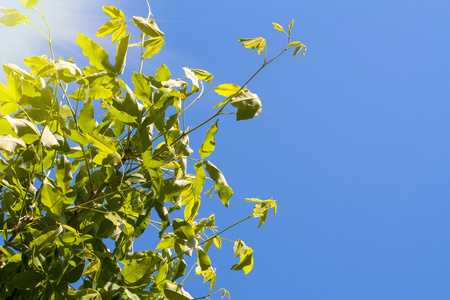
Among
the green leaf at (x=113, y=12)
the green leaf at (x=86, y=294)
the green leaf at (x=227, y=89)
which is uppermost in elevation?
the green leaf at (x=113, y=12)

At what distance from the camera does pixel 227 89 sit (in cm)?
124

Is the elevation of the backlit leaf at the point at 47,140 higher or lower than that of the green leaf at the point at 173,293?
higher

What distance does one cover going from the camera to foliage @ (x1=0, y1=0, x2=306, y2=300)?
108cm

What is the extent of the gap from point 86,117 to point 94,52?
180 millimetres

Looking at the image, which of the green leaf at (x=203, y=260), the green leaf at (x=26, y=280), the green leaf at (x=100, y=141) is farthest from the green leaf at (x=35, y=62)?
the green leaf at (x=203, y=260)

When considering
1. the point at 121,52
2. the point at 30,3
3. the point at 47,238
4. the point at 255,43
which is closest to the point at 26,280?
the point at 47,238

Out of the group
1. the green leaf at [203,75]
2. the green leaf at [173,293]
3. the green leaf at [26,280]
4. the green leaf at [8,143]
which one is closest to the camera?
the green leaf at [8,143]

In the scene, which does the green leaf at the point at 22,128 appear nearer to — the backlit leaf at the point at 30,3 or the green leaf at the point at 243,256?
the backlit leaf at the point at 30,3

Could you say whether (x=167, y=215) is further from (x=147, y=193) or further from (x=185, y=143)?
(x=185, y=143)

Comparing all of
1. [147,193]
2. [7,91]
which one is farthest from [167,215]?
[7,91]

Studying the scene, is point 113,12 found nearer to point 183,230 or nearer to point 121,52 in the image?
point 121,52

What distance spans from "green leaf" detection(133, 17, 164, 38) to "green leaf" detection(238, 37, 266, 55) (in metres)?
0.23

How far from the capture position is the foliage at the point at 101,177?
1.08 meters

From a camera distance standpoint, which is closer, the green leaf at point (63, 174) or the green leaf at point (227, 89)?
the green leaf at point (63, 174)
